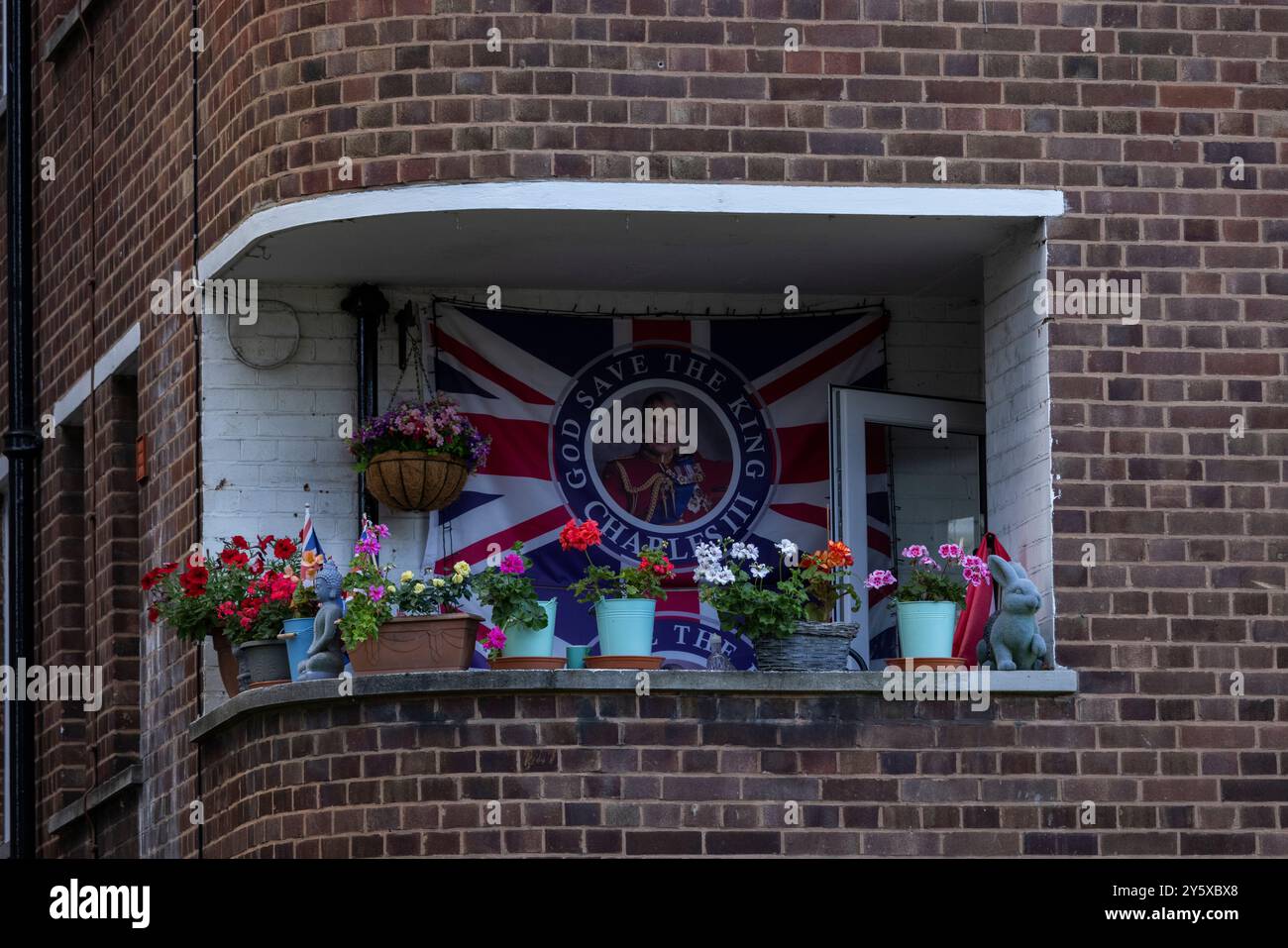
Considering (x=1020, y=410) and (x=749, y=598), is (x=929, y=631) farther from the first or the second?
(x=1020, y=410)

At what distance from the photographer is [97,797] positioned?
61.7 ft

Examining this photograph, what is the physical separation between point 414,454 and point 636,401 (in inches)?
55.1

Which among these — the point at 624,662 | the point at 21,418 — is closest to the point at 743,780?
the point at 624,662

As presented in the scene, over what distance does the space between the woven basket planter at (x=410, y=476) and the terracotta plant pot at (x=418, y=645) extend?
1.32 meters

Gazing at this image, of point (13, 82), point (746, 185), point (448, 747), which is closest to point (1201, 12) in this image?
point (746, 185)

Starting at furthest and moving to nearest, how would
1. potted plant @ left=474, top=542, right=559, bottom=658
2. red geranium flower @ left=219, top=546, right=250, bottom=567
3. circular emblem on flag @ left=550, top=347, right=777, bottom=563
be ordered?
circular emblem on flag @ left=550, top=347, right=777, bottom=563 → red geranium flower @ left=219, top=546, right=250, bottom=567 → potted plant @ left=474, top=542, right=559, bottom=658

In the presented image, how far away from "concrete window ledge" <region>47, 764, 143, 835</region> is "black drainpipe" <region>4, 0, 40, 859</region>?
0.37m

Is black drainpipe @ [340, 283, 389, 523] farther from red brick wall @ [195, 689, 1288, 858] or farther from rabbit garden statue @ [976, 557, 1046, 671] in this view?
rabbit garden statue @ [976, 557, 1046, 671]

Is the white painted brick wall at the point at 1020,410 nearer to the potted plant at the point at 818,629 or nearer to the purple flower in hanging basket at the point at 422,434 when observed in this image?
the potted plant at the point at 818,629

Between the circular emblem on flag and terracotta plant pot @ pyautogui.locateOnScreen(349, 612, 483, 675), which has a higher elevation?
the circular emblem on flag

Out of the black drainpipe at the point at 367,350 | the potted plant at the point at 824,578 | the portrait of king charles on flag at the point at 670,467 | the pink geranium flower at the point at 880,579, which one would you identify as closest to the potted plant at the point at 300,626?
the black drainpipe at the point at 367,350

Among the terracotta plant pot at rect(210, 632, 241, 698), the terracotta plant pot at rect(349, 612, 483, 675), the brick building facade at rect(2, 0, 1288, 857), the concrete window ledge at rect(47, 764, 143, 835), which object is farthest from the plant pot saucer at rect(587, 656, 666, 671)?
the concrete window ledge at rect(47, 764, 143, 835)

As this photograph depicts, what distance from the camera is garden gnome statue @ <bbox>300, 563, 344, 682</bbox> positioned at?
52.3 feet

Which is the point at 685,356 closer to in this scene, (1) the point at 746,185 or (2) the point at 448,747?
(1) the point at 746,185
